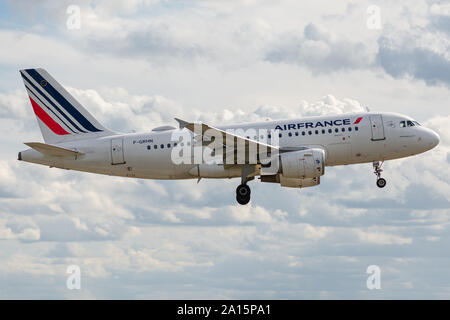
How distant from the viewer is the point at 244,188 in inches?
2299

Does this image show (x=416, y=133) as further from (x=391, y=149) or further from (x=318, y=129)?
(x=318, y=129)

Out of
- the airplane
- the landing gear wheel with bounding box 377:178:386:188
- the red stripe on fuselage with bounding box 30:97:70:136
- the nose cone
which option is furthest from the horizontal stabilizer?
the nose cone

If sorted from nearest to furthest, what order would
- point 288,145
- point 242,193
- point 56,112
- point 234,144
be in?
point 234,144 → point 288,145 → point 242,193 → point 56,112

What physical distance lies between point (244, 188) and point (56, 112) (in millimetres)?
16397

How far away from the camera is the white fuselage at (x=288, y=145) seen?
57688mm

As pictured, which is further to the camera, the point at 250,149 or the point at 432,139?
the point at 432,139

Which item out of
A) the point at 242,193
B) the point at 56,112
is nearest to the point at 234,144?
the point at 242,193

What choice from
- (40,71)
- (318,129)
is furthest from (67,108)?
(318,129)

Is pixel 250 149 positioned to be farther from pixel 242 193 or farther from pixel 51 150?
pixel 51 150

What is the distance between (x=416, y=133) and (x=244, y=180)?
1279cm

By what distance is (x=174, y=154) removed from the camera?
59.1m

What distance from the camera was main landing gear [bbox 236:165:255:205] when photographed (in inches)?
2298

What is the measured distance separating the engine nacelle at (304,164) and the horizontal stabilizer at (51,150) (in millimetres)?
15569

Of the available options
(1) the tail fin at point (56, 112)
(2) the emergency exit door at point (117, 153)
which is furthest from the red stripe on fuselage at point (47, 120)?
(2) the emergency exit door at point (117, 153)
